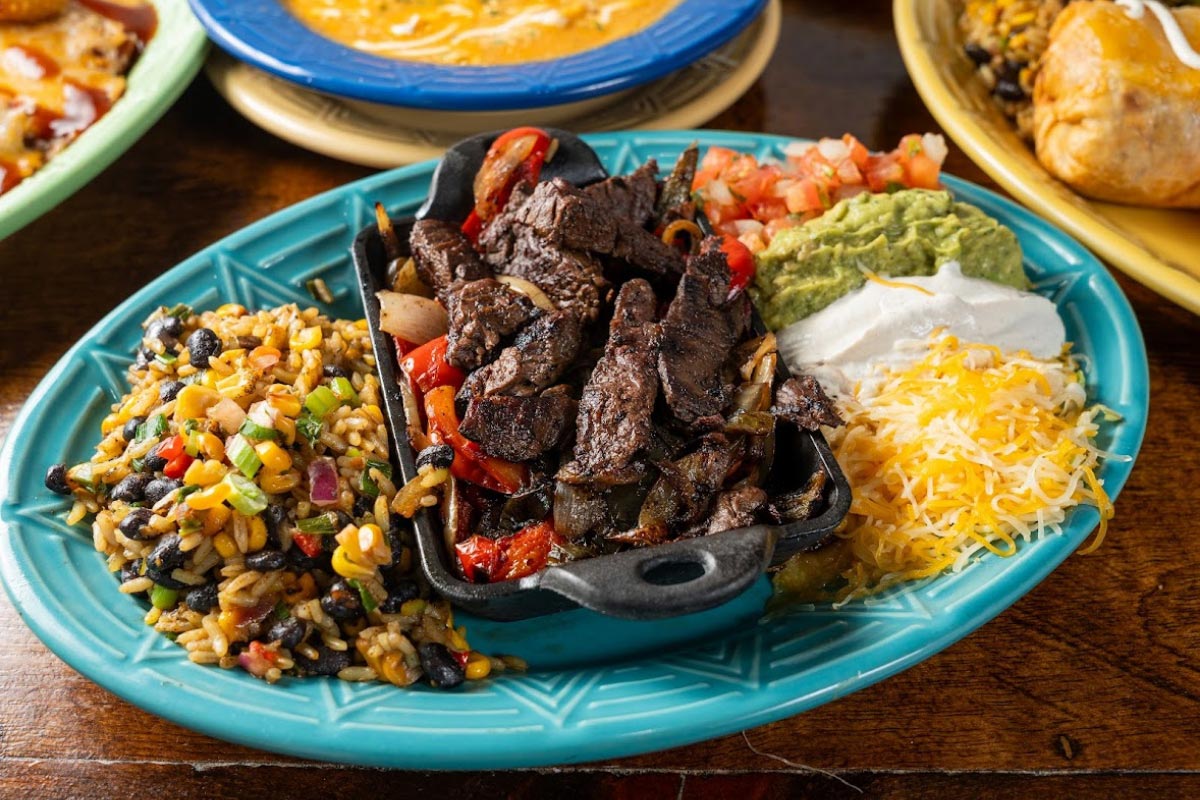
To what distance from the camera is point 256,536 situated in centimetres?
253

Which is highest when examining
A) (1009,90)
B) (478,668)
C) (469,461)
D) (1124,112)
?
(1124,112)

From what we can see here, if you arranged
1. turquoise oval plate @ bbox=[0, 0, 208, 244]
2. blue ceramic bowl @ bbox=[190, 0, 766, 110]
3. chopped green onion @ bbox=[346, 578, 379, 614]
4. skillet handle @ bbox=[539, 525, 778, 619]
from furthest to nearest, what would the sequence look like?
blue ceramic bowl @ bbox=[190, 0, 766, 110], turquoise oval plate @ bbox=[0, 0, 208, 244], chopped green onion @ bbox=[346, 578, 379, 614], skillet handle @ bbox=[539, 525, 778, 619]

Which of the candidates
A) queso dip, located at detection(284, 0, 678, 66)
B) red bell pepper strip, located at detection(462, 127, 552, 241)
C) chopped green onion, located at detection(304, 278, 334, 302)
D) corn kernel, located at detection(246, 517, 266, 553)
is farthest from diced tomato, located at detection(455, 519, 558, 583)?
queso dip, located at detection(284, 0, 678, 66)

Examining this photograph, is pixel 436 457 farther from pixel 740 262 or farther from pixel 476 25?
pixel 476 25

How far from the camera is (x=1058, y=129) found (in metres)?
3.92

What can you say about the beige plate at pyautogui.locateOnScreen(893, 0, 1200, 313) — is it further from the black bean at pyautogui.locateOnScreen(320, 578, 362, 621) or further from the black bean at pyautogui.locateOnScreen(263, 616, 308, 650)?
the black bean at pyautogui.locateOnScreen(263, 616, 308, 650)

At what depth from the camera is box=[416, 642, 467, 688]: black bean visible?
244 cm

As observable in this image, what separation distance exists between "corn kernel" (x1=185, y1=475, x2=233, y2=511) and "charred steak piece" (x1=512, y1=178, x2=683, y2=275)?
1136 mm

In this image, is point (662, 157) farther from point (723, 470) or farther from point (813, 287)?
point (723, 470)

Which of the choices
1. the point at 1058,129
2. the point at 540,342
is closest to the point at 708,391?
the point at 540,342

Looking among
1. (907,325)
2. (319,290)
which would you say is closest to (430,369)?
(319,290)

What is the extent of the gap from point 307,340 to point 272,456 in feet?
1.84

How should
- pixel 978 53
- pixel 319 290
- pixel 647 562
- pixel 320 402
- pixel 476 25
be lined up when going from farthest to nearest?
pixel 476 25, pixel 978 53, pixel 319 290, pixel 320 402, pixel 647 562

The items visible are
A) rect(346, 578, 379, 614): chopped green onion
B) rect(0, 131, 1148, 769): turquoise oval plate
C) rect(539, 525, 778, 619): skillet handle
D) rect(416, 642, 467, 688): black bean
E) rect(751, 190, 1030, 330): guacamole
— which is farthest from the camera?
rect(751, 190, 1030, 330): guacamole
